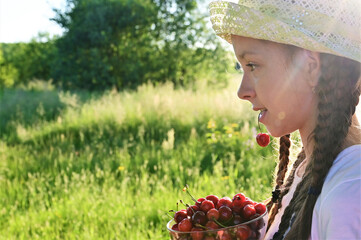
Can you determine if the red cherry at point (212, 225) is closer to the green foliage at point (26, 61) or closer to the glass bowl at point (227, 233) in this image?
the glass bowl at point (227, 233)

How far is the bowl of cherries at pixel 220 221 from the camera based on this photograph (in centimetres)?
148

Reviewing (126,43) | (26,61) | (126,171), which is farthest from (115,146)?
(26,61)

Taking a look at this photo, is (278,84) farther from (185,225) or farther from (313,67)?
(185,225)

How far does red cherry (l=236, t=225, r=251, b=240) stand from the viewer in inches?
58.8

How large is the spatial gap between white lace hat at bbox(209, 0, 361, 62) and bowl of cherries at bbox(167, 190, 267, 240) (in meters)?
0.55

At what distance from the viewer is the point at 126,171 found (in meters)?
5.35

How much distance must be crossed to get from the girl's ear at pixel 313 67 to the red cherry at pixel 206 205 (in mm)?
511

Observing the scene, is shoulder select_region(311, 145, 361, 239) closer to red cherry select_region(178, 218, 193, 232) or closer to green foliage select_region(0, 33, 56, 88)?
red cherry select_region(178, 218, 193, 232)

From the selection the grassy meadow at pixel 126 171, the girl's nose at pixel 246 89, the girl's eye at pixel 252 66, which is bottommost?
the grassy meadow at pixel 126 171

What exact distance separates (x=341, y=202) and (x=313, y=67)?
16.6 inches

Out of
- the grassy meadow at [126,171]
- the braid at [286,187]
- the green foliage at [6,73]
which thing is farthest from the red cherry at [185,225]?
the green foliage at [6,73]

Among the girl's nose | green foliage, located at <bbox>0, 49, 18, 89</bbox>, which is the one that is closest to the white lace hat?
the girl's nose

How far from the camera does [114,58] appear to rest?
2122cm

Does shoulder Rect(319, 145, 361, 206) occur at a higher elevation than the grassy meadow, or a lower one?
higher
